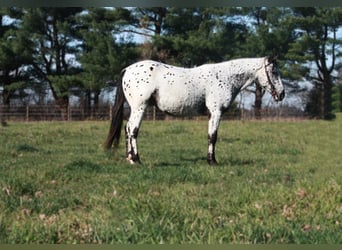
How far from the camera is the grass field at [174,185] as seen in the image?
2.77 metres

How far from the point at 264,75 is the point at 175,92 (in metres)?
0.86

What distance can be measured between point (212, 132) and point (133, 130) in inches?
29.9

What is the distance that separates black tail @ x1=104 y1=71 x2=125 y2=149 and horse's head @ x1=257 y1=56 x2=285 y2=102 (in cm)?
134

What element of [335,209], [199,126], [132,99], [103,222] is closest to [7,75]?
[132,99]

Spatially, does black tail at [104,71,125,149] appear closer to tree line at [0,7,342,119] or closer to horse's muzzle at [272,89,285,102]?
tree line at [0,7,342,119]

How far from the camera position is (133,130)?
193 inches

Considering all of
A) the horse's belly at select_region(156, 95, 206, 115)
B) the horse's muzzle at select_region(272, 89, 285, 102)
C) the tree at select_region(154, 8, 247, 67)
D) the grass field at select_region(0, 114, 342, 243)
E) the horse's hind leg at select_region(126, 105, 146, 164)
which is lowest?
the grass field at select_region(0, 114, 342, 243)

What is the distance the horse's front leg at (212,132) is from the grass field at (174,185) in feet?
0.30

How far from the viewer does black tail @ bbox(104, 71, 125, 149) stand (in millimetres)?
4863

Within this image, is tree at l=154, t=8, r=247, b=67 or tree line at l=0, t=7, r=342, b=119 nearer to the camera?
tree at l=154, t=8, r=247, b=67

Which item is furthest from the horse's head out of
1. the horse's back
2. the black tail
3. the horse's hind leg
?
the black tail

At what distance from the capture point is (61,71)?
4562 millimetres

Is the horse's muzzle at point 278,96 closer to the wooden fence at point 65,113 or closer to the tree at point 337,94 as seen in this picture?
the wooden fence at point 65,113

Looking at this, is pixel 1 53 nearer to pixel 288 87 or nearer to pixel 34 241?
pixel 34 241
